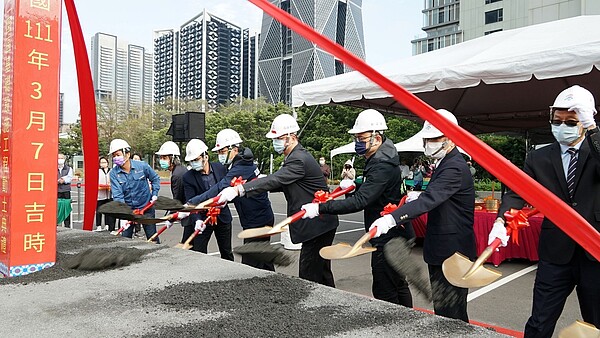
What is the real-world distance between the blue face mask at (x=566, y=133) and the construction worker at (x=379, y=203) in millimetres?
985

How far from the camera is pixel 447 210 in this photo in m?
2.48

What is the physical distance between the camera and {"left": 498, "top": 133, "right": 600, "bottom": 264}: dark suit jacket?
80.9 inches

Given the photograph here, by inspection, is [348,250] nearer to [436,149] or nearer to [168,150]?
[436,149]

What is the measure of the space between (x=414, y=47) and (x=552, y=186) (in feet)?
157

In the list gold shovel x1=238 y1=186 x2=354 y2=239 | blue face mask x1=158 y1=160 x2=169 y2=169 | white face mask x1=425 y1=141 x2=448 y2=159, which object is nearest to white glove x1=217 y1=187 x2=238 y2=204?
gold shovel x1=238 y1=186 x2=354 y2=239

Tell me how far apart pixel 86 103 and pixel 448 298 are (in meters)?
3.17

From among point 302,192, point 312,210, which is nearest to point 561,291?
point 312,210

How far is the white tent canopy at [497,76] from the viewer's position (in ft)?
15.4

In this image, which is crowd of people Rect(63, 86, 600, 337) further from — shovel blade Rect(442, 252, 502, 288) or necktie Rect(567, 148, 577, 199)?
shovel blade Rect(442, 252, 502, 288)

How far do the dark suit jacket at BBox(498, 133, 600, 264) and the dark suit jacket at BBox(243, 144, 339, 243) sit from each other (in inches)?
55.7

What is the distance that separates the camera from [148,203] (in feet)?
17.3

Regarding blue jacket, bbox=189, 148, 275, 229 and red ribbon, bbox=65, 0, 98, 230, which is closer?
red ribbon, bbox=65, 0, 98, 230

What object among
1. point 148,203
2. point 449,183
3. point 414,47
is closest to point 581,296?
point 449,183

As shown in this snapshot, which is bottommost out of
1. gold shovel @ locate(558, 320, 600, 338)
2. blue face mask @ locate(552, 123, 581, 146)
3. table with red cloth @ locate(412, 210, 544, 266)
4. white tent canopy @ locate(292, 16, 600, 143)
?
table with red cloth @ locate(412, 210, 544, 266)
